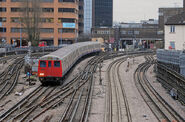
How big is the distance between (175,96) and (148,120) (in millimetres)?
6033

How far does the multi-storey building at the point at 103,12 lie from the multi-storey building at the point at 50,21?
68963 millimetres

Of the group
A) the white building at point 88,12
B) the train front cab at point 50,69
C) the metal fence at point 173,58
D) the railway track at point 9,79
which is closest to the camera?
the metal fence at point 173,58

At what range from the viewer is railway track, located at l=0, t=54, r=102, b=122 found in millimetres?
17609

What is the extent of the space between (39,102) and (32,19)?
153 feet

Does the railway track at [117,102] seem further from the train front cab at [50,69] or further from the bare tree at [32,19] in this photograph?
the bare tree at [32,19]

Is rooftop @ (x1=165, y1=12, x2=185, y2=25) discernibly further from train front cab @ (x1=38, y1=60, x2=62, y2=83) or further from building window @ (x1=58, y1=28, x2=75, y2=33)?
building window @ (x1=58, y1=28, x2=75, y2=33)

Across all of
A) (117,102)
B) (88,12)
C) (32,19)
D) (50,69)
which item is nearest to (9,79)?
(50,69)

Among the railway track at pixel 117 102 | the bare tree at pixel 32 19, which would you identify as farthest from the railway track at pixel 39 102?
the bare tree at pixel 32 19

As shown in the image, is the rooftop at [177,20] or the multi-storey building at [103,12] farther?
the multi-storey building at [103,12]

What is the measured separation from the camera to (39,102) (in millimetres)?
21188

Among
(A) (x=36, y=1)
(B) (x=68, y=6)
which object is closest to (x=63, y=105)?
(A) (x=36, y=1)

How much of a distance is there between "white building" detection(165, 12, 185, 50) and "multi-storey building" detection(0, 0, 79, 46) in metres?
50.8

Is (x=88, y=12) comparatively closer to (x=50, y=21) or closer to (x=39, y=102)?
(x=50, y=21)

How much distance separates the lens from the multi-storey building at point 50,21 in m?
85.4
